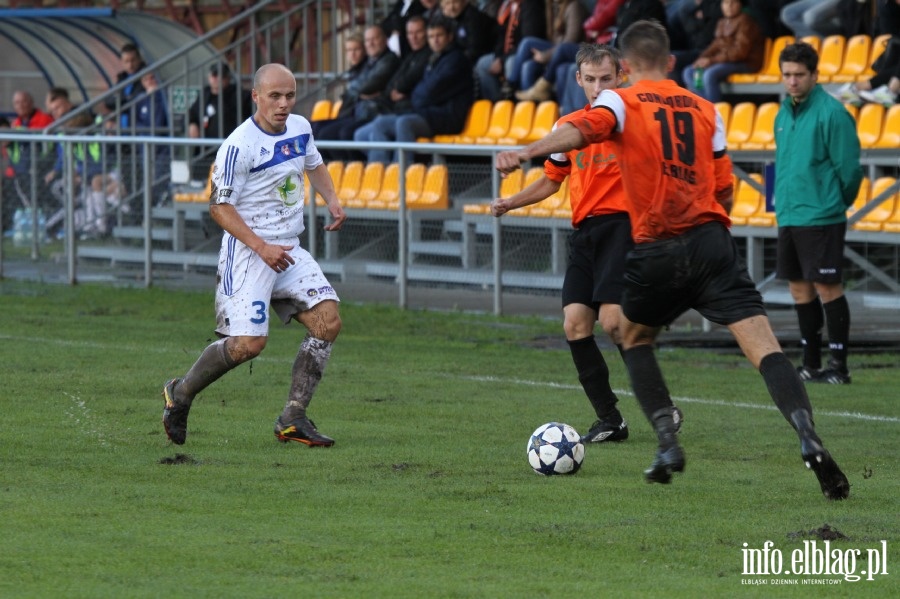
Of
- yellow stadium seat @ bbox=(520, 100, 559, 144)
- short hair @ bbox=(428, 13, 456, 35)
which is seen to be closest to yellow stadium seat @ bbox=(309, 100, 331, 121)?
short hair @ bbox=(428, 13, 456, 35)

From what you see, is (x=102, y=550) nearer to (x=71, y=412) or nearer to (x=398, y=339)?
(x=71, y=412)

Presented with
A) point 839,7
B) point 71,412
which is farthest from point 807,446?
point 839,7

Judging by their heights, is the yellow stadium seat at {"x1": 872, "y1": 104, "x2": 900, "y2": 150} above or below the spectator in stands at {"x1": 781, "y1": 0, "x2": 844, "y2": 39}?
below

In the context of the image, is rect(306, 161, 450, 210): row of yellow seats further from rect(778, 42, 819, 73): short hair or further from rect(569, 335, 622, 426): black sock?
rect(569, 335, 622, 426): black sock

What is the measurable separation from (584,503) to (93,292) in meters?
11.4

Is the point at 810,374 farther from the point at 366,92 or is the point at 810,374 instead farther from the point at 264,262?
the point at 366,92

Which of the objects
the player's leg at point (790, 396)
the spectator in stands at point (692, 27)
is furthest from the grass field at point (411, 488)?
the spectator in stands at point (692, 27)

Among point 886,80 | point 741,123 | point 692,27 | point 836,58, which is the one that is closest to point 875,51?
point 836,58

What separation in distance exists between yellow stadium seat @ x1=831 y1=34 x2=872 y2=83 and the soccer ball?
36.7ft

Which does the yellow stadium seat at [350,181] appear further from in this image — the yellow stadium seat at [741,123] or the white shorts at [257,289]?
the white shorts at [257,289]

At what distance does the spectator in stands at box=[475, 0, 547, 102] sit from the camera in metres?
20.6

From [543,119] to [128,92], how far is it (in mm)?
7478

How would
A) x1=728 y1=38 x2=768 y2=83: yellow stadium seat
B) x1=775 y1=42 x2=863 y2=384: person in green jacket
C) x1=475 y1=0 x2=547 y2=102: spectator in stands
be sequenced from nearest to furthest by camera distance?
x1=775 y1=42 x2=863 y2=384: person in green jacket < x1=728 y1=38 x2=768 y2=83: yellow stadium seat < x1=475 y1=0 x2=547 y2=102: spectator in stands

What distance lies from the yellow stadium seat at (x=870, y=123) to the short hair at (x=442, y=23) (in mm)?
5771
